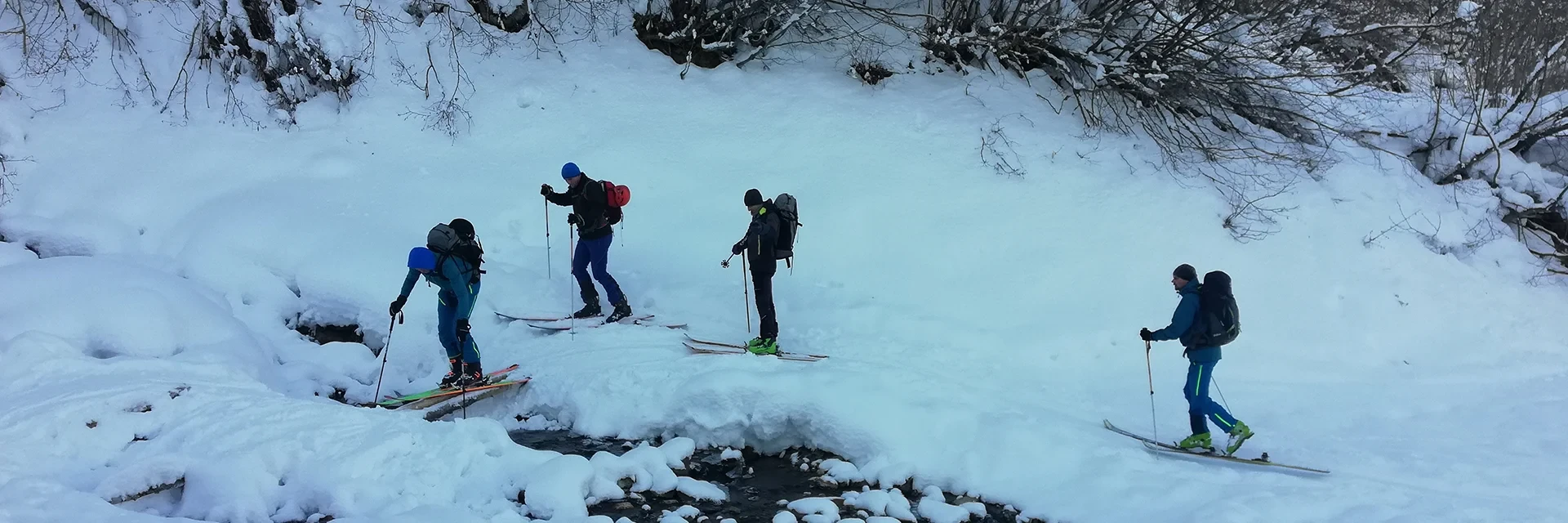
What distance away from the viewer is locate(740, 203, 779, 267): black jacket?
810 centimetres

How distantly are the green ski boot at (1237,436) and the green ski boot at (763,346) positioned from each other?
4065 millimetres

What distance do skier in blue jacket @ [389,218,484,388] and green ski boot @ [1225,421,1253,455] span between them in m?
6.35

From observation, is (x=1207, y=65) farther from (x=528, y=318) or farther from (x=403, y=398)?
(x=403, y=398)

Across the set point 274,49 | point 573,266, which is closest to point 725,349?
point 573,266

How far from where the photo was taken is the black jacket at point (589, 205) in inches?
345

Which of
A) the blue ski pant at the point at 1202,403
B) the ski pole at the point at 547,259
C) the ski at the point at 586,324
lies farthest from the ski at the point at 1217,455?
the ski pole at the point at 547,259

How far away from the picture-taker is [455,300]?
7.28 m

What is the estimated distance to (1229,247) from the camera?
436 inches

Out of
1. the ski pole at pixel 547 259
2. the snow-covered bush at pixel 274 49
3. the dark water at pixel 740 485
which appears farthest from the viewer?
the snow-covered bush at pixel 274 49

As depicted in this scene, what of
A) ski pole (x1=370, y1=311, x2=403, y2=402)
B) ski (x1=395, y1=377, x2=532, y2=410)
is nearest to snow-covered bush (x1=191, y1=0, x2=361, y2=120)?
ski pole (x1=370, y1=311, x2=403, y2=402)

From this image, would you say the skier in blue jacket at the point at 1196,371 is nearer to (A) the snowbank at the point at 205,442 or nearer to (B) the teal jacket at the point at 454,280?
(A) the snowbank at the point at 205,442

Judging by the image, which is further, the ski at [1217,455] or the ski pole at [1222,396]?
the ski pole at [1222,396]

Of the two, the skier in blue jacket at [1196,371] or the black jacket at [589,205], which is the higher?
the black jacket at [589,205]

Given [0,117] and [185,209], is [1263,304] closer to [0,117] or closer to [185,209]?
[185,209]
